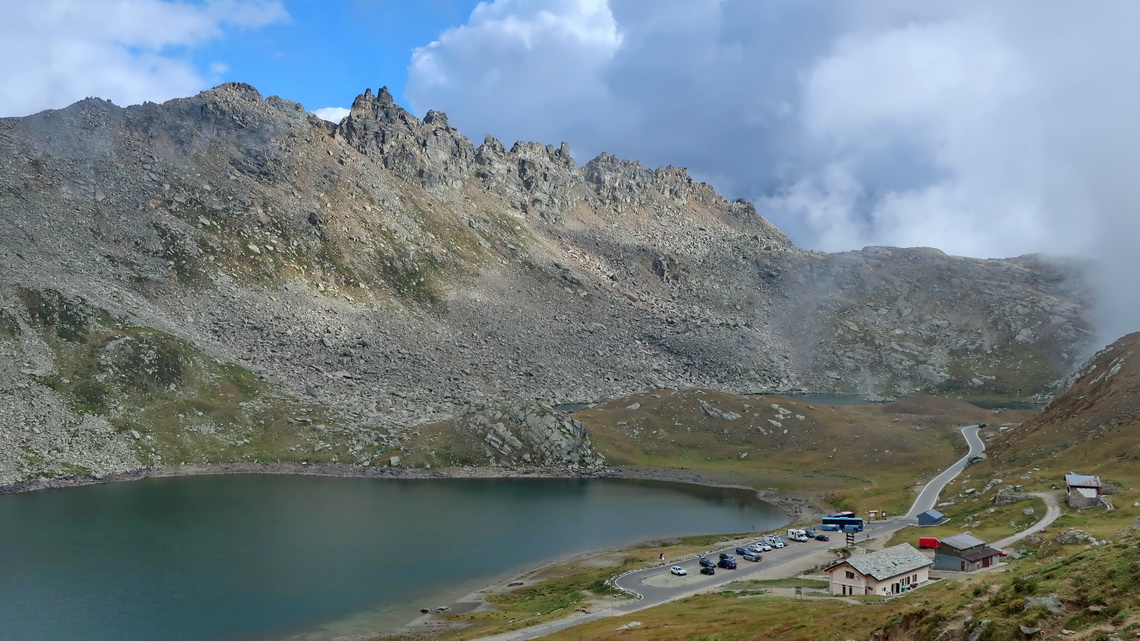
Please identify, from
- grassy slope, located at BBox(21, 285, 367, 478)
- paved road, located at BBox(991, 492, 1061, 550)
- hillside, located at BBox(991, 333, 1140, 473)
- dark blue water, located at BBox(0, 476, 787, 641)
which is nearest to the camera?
paved road, located at BBox(991, 492, 1061, 550)

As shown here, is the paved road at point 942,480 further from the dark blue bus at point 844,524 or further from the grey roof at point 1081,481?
the grey roof at point 1081,481

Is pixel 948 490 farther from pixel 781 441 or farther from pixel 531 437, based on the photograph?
pixel 531 437

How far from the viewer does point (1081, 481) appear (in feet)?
255

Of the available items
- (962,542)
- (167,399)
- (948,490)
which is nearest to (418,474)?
(167,399)

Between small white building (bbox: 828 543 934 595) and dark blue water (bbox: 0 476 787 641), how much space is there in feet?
118

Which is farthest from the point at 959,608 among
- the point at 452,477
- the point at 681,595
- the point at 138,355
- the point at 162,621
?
the point at 138,355

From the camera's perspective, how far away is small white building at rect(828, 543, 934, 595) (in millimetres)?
54938

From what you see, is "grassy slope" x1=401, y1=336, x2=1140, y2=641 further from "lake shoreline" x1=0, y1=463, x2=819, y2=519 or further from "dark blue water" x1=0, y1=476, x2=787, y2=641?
"dark blue water" x1=0, y1=476, x2=787, y2=641

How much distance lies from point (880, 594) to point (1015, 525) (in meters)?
28.7

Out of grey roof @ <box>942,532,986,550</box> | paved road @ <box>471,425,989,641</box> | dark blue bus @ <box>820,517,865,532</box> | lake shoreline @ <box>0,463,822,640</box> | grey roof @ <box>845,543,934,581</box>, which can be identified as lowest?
paved road @ <box>471,425,989,641</box>

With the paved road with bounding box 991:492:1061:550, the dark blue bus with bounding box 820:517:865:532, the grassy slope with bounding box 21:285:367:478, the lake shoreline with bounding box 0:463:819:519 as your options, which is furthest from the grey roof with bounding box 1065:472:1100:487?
the grassy slope with bounding box 21:285:367:478

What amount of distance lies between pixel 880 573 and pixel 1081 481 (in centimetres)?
3589

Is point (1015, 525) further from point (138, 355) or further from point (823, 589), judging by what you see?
point (138, 355)

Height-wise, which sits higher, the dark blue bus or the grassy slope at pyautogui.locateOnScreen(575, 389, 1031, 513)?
the grassy slope at pyautogui.locateOnScreen(575, 389, 1031, 513)
